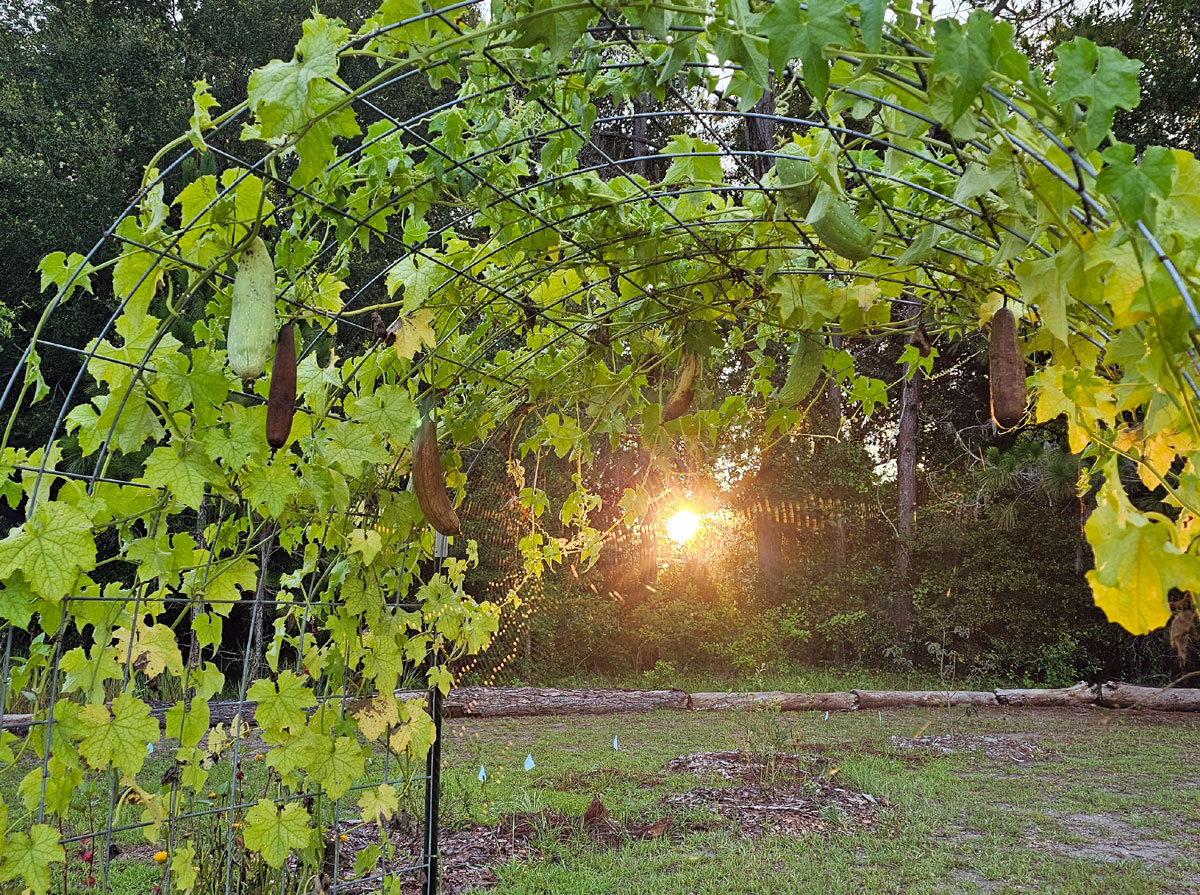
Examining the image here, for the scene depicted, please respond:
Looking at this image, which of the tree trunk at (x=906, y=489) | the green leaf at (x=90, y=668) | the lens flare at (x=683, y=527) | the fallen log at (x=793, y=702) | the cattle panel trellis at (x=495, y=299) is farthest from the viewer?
the tree trunk at (x=906, y=489)

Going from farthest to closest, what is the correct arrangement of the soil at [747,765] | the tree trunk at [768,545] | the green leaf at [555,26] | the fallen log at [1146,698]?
1. the tree trunk at [768,545]
2. the fallen log at [1146,698]
3. the soil at [747,765]
4. the green leaf at [555,26]

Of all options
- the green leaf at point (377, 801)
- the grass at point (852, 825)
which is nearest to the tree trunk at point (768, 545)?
the grass at point (852, 825)

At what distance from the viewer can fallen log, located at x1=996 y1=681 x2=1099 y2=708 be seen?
656 centimetres

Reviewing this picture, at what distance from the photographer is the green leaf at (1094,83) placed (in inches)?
27.5

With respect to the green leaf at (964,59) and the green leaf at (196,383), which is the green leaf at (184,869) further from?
the green leaf at (964,59)

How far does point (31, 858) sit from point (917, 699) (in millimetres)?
6491

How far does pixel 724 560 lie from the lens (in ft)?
28.1

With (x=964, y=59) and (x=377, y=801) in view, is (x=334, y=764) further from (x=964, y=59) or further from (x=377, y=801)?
(x=964, y=59)

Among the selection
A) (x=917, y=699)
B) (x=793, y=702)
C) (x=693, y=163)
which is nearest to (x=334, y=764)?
(x=693, y=163)

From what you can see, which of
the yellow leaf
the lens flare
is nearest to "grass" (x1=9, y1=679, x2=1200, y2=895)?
the yellow leaf

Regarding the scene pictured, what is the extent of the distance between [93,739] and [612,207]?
107 centimetres

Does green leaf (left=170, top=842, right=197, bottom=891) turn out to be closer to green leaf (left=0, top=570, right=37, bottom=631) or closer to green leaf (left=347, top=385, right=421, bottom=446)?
green leaf (left=0, top=570, right=37, bottom=631)

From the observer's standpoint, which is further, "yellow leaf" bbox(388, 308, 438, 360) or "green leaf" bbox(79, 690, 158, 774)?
"yellow leaf" bbox(388, 308, 438, 360)

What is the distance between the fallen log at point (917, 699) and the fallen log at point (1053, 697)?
12 cm
